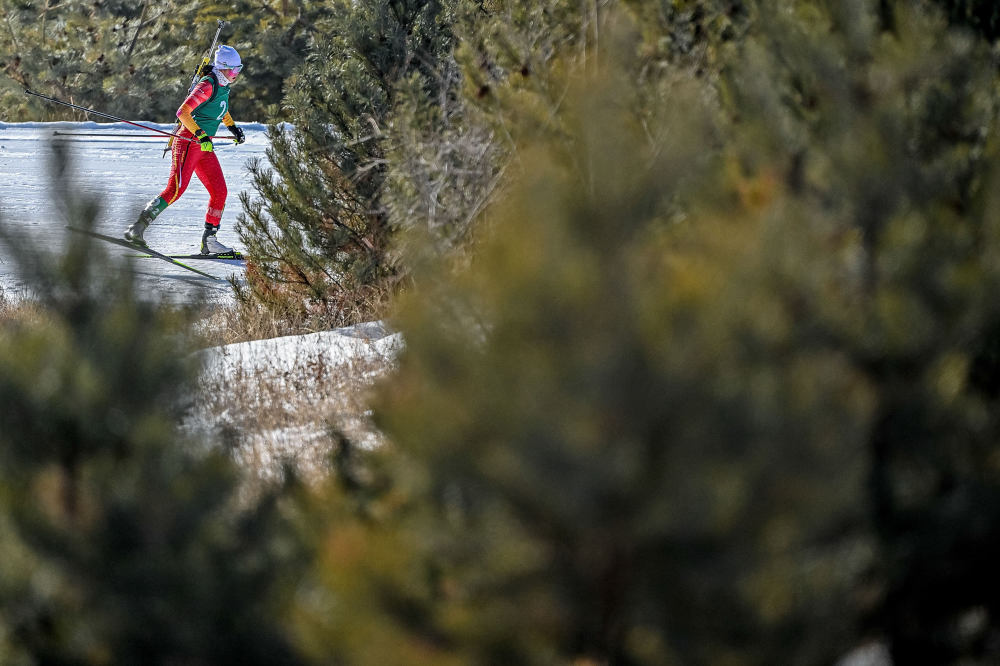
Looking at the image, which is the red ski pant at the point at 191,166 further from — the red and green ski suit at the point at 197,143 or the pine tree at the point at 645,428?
the pine tree at the point at 645,428

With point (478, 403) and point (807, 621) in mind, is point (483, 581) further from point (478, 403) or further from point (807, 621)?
point (807, 621)

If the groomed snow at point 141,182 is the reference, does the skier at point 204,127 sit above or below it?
above

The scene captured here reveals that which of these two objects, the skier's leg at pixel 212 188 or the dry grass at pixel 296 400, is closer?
the dry grass at pixel 296 400

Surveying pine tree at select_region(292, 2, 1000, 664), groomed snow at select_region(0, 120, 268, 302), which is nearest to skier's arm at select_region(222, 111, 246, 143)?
groomed snow at select_region(0, 120, 268, 302)

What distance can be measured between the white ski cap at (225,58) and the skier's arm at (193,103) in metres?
0.25

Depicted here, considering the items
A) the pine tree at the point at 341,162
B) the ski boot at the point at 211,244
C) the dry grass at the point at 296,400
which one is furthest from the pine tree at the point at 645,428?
the ski boot at the point at 211,244

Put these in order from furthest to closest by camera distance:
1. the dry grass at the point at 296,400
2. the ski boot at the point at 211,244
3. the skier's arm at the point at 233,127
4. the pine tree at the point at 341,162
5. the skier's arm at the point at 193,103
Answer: the ski boot at the point at 211,244 → the skier's arm at the point at 233,127 → the skier's arm at the point at 193,103 → the pine tree at the point at 341,162 → the dry grass at the point at 296,400

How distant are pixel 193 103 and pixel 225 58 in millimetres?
567

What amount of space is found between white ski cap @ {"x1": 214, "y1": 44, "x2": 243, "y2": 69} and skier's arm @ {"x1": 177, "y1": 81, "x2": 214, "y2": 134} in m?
0.25

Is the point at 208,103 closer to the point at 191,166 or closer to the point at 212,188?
the point at 191,166

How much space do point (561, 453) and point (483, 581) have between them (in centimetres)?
26

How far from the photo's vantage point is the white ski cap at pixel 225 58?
9.77m

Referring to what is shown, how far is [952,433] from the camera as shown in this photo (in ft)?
5.70

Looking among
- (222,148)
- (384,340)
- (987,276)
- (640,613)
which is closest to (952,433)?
(987,276)
